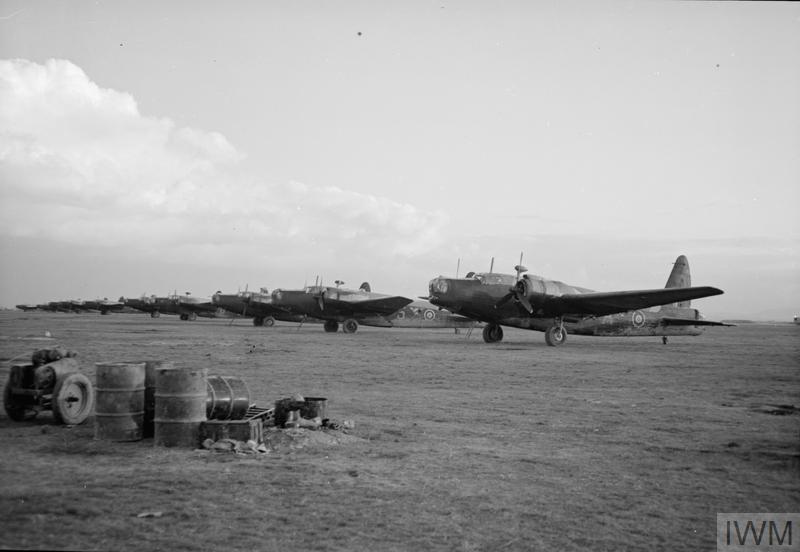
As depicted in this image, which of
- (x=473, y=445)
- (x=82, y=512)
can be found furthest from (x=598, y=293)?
(x=82, y=512)

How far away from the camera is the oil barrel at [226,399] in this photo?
728cm

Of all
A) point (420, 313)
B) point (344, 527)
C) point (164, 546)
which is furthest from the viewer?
point (420, 313)

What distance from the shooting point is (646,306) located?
25844 mm

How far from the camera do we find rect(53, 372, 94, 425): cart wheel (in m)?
7.74

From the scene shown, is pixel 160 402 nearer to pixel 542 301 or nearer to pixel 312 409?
pixel 312 409

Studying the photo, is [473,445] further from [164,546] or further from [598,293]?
[598,293]

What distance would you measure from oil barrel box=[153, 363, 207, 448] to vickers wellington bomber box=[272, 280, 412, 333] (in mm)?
29842

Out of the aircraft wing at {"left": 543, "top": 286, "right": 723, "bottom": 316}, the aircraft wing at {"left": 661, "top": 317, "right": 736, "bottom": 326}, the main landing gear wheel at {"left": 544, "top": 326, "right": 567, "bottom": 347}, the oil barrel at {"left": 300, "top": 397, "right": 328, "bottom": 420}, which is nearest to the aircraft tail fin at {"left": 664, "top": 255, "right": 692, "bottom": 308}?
the aircraft wing at {"left": 661, "top": 317, "right": 736, "bottom": 326}

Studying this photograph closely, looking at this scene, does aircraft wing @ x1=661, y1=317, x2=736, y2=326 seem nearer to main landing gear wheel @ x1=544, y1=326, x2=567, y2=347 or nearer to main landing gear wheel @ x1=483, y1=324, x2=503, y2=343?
main landing gear wheel @ x1=544, y1=326, x2=567, y2=347

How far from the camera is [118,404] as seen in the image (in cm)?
687

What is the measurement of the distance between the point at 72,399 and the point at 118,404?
1.58m

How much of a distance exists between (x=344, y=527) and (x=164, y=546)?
3.96 ft

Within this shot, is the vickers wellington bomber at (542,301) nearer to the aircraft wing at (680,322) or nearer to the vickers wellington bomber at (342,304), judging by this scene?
the aircraft wing at (680,322)


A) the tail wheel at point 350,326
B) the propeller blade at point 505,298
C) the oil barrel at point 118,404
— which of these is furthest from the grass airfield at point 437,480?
the tail wheel at point 350,326
